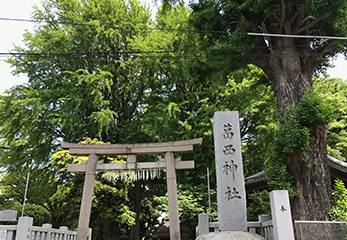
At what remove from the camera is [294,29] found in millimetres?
8484

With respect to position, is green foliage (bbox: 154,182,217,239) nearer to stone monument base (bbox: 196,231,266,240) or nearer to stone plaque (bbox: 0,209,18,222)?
stone monument base (bbox: 196,231,266,240)

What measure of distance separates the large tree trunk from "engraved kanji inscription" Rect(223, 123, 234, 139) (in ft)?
6.67

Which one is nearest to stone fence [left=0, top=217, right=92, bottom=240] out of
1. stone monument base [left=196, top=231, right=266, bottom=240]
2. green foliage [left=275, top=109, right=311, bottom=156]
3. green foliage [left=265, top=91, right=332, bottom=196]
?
stone monument base [left=196, top=231, right=266, bottom=240]

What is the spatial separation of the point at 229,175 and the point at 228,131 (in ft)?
3.38

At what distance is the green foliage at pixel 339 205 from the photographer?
6.87 meters

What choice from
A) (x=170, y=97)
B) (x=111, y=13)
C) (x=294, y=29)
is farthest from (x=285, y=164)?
(x=111, y=13)

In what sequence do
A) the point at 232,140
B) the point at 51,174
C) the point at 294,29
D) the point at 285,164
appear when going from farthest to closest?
the point at 51,174, the point at 294,29, the point at 285,164, the point at 232,140

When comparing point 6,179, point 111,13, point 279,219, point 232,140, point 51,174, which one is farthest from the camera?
point 6,179

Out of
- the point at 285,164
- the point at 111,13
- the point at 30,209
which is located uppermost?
the point at 111,13

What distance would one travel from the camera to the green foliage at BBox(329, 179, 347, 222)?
687cm

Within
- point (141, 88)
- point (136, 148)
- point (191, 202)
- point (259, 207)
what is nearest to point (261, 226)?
point (136, 148)

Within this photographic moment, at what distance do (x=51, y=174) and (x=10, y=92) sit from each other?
4898mm

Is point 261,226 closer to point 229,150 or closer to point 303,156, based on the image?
point 229,150

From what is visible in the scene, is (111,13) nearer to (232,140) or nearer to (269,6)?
(269,6)
